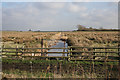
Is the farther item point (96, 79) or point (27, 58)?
point (27, 58)

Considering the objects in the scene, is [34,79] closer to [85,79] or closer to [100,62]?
[85,79]

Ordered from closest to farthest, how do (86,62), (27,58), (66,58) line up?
1. (86,62)
2. (66,58)
3. (27,58)

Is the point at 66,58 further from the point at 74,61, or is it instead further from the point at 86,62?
the point at 86,62

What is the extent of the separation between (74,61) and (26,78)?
4.00 m

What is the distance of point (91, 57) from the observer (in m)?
8.66

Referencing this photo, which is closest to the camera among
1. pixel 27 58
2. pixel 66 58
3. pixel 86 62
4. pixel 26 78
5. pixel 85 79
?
pixel 85 79

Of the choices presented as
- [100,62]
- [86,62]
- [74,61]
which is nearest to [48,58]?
[74,61]

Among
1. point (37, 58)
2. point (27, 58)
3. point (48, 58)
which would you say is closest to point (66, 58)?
point (48, 58)

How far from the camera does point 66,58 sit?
340 inches

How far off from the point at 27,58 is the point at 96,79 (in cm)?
588

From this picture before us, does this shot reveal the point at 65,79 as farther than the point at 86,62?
No

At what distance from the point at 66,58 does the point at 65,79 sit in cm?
366

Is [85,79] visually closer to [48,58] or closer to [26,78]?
[26,78]

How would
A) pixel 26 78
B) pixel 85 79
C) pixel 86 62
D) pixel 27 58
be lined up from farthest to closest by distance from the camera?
pixel 27 58, pixel 86 62, pixel 26 78, pixel 85 79
